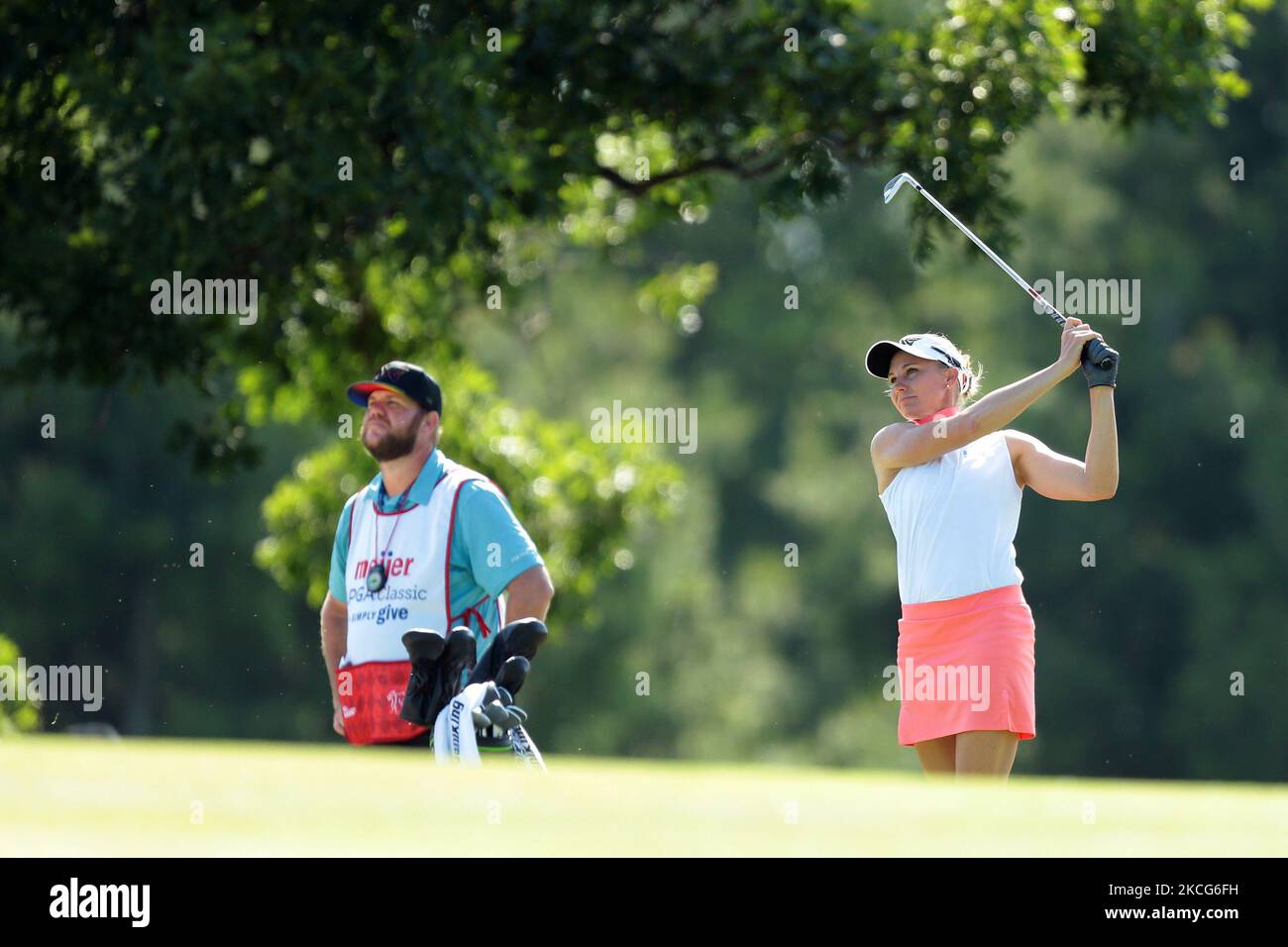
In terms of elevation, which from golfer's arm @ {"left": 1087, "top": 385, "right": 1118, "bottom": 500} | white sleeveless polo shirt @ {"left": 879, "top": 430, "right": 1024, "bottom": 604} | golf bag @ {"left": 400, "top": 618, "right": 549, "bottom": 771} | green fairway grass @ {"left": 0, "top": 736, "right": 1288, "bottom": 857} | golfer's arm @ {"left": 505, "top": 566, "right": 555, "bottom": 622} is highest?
golfer's arm @ {"left": 1087, "top": 385, "right": 1118, "bottom": 500}

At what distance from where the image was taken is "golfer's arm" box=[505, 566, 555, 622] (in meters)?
6.80

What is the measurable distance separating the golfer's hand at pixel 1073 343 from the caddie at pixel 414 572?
1772 mm

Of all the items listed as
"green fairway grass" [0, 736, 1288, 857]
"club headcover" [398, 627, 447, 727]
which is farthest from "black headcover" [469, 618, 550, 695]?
"green fairway grass" [0, 736, 1288, 857]

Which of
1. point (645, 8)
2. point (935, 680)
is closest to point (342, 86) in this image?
point (645, 8)

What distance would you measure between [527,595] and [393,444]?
29.8 inches

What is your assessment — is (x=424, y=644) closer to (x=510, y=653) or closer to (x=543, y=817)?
(x=510, y=653)

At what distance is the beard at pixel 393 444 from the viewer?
23.3 ft

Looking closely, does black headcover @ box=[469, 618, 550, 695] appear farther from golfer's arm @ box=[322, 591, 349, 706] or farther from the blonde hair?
the blonde hair

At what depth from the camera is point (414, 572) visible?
6.87 m

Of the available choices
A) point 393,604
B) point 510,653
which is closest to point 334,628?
point 393,604

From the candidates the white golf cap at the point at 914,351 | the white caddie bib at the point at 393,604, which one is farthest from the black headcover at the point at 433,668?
the white golf cap at the point at 914,351

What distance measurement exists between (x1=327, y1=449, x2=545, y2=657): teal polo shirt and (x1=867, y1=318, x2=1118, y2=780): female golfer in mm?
1300

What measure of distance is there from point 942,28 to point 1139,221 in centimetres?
2446

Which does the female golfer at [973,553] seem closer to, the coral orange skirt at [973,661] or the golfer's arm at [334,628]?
the coral orange skirt at [973,661]
